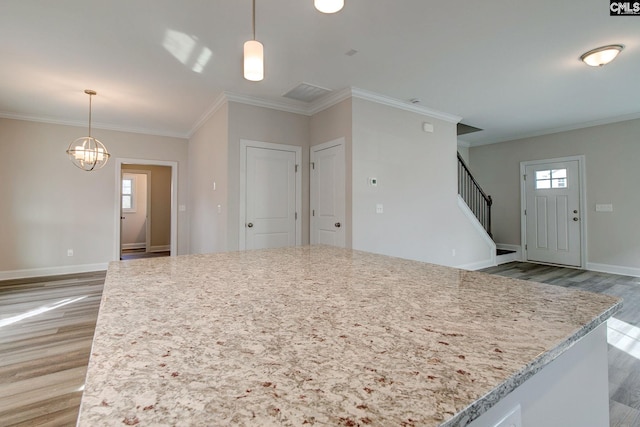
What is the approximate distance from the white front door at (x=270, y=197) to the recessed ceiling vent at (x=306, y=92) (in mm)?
697

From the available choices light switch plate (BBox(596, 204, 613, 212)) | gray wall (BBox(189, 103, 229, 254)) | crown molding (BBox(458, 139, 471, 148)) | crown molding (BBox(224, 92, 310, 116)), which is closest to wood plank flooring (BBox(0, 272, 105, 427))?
gray wall (BBox(189, 103, 229, 254))

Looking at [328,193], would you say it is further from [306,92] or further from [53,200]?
[53,200]

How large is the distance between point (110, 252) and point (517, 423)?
643 cm

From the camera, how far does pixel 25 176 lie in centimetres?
Answer: 493

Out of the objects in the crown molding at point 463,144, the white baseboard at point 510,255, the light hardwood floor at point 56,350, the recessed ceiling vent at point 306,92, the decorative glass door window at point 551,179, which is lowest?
the light hardwood floor at point 56,350

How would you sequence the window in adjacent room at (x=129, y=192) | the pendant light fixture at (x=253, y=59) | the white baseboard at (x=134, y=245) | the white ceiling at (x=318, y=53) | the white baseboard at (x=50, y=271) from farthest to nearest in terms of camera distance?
the window in adjacent room at (x=129, y=192) → the white baseboard at (x=134, y=245) → the white baseboard at (x=50, y=271) → the white ceiling at (x=318, y=53) → the pendant light fixture at (x=253, y=59)

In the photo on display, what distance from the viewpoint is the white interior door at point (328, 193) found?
155 inches

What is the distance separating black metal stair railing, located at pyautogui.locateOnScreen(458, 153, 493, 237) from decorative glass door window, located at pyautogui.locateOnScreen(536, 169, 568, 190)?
97cm

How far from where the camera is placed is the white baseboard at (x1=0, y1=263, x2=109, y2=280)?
4.85 meters

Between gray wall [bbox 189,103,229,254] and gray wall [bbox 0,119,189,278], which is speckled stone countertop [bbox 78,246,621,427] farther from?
gray wall [bbox 0,119,189,278]

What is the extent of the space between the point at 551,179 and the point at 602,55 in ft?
11.5

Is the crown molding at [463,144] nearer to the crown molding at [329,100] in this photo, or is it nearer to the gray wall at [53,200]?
the crown molding at [329,100]

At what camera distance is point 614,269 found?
5141mm

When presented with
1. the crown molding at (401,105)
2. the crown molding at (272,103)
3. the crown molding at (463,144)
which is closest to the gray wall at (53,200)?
the crown molding at (272,103)
